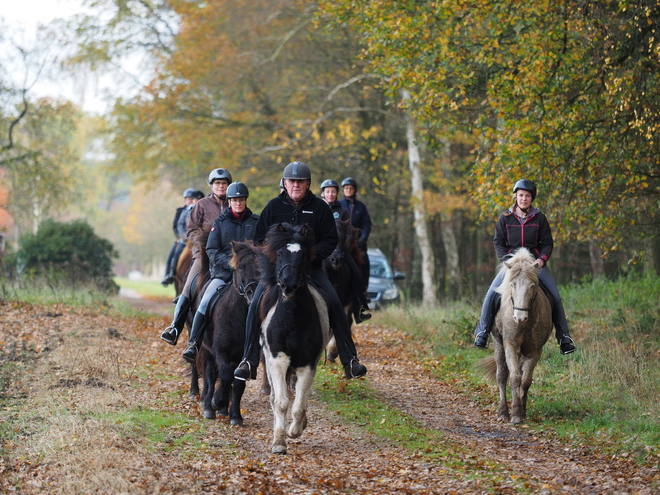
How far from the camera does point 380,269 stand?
24359 mm

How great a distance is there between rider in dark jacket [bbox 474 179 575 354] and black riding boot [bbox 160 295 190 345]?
3751 mm

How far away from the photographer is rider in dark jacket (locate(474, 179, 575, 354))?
1028cm

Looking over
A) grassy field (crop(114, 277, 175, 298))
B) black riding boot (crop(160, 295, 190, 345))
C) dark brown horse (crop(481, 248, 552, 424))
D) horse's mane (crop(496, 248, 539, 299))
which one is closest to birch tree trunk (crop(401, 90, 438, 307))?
dark brown horse (crop(481, 248, 552, 424))

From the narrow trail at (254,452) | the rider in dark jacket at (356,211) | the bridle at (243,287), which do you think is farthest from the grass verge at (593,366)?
the bridle at (243,287)

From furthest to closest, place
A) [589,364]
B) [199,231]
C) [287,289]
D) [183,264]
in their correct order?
[183,264] < [589,364] < [199,231] < [287,289]

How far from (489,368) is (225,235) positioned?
13.1ft

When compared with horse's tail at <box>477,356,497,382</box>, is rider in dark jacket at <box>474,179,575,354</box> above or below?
above

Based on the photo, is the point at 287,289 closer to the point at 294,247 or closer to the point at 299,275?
the point at 299,275

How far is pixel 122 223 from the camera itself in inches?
3191

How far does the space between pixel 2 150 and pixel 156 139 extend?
679 centimetres

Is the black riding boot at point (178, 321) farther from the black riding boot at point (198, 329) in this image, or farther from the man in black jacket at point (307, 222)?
the man in black jacket at point (307, 222)

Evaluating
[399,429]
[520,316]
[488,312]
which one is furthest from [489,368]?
[399,429]

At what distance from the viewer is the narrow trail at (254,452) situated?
6863 mm

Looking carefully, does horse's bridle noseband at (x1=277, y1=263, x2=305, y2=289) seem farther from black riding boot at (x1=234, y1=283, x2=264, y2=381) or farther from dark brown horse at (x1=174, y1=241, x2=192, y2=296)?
dark brown horse at (x1=174, y1=241, x2=192, y2=296)
